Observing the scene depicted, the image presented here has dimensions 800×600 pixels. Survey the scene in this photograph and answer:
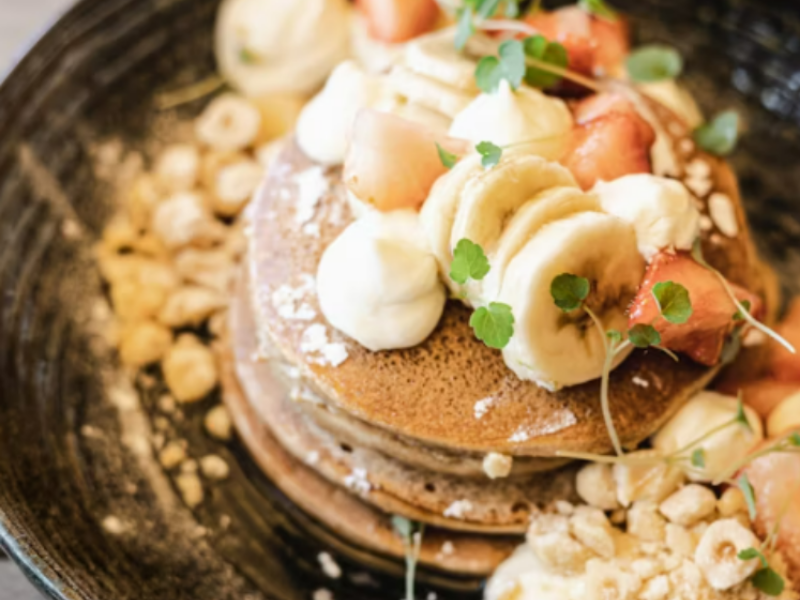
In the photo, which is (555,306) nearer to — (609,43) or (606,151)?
(606,151)

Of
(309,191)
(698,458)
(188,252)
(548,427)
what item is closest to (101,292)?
(188,252)

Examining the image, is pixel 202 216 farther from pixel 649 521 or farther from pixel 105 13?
pixel 649 521

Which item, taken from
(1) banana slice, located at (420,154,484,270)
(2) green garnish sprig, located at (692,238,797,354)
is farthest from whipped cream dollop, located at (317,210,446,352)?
(2) green garnish sprig, located at (692,238,797,354)

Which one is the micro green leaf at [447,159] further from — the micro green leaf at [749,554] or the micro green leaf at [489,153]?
the micro green leaf at [749,554]

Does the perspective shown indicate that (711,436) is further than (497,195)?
Yes

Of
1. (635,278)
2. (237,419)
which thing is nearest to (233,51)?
(237,419)

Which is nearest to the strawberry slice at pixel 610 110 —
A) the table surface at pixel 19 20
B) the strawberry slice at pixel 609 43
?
the strawberry slice at pixel 609 43

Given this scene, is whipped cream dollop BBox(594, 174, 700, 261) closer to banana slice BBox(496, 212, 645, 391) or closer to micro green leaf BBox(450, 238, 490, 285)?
banana slice BBox(496, 212, 645, 391)

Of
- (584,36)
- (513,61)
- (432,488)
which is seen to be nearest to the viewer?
(513,61)
